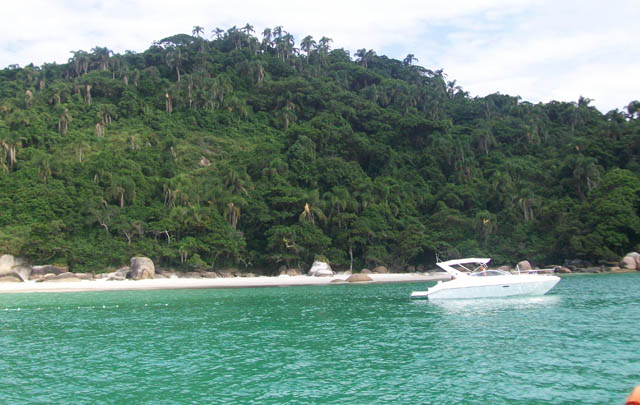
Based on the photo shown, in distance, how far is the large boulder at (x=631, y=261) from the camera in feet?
184

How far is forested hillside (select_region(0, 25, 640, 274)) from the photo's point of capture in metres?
61.4

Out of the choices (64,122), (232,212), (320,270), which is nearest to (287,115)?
(232,212)

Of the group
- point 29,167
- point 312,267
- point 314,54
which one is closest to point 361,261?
point 312,267

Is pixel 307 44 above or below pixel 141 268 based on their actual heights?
above

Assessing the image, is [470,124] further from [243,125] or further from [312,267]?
[312,267]

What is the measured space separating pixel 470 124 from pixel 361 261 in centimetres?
5371

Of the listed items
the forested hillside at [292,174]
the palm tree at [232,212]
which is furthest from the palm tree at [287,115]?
the palm tree at [232,212]

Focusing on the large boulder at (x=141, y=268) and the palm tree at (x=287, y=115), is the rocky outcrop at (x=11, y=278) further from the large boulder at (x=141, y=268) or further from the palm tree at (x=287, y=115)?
the palm tree at (x=287, y=115)

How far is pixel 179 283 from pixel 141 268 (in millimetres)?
5444

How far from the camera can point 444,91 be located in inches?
5113

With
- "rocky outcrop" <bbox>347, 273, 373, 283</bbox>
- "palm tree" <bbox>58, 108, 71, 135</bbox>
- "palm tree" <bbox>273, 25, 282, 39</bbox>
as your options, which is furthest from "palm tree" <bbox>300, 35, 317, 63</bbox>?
"rocky outcrop" <bbox>347, 273, 373, 283</bbox>

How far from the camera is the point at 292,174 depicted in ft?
253

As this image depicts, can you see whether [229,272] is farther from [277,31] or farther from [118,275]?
[277,31]

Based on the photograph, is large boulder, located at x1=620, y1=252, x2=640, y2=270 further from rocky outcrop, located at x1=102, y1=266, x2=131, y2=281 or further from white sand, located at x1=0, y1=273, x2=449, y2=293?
rocky outcrop, located at x1=102, y1=266, x2=131, y2=281
